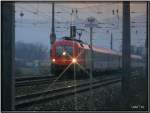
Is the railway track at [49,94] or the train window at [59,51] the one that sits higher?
the train window at [59,51]

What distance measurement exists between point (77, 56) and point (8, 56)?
101cm

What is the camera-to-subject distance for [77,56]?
7.36m

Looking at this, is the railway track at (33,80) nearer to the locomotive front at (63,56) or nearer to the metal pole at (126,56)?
the locomotive front at (63,56)

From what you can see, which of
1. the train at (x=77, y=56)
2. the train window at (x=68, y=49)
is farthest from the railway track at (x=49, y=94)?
the train window at (x=68, y=49)

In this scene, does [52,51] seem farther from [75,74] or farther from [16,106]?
[16,106]

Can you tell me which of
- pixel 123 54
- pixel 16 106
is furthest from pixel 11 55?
pixel 123 54

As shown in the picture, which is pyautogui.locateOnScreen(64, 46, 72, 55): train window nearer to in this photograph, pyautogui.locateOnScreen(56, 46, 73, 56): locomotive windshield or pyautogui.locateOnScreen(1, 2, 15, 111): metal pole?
pyautogui.locateOnScreen(56, 46, 73, 56): locomotive windshield

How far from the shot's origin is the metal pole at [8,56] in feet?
23.1

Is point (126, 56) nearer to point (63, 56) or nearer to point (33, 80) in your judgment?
point (63, 56)

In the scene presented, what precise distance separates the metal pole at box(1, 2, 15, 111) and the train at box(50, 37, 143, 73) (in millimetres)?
589

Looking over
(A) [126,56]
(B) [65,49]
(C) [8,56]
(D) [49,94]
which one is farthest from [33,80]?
(A) [126,56]

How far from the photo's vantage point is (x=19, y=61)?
7195 millimetres

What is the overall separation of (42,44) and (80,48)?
0.56 meters

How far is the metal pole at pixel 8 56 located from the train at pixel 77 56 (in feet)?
1.93
